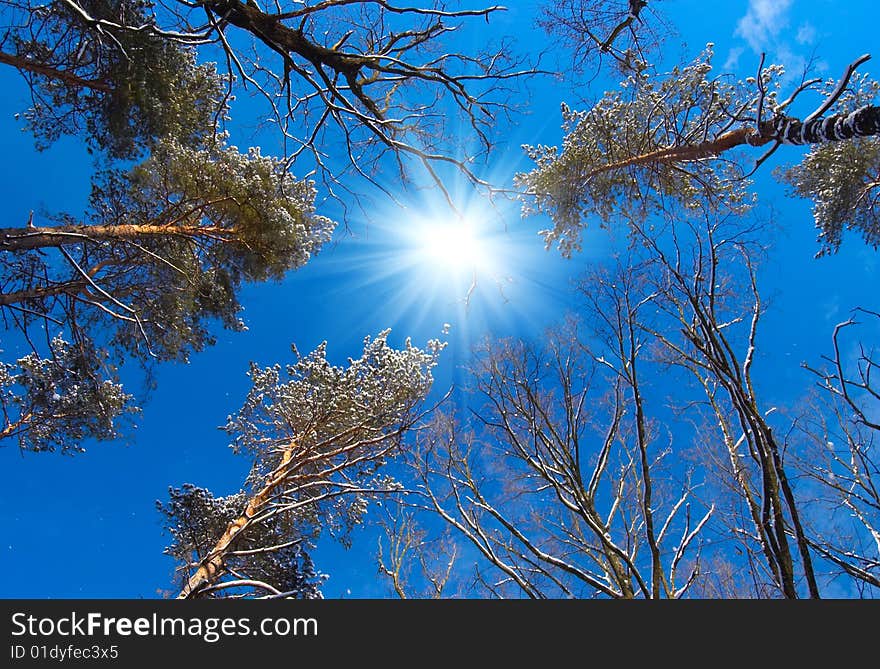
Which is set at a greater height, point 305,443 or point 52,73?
point 52,73

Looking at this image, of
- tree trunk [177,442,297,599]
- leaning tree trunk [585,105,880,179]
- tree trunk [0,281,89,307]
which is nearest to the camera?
leaning tree trunk [585,105,880,179]

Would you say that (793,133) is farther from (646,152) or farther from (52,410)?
(52,410)

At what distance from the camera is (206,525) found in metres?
8.20

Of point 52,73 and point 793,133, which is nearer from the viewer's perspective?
point 793,133

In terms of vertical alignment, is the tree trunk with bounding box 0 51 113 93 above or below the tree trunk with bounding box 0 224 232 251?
above

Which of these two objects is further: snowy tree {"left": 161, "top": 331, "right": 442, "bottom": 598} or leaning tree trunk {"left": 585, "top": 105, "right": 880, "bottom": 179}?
snowy tree {"left": 161, "top": 331, "right": 442, "bottom": 598}

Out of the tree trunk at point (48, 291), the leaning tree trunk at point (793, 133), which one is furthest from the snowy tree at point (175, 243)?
the leaning tree trunk at point (793, 133)

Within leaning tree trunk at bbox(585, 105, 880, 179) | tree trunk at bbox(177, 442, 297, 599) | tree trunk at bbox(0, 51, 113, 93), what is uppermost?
tree trunk at bbox(0, 51, 113, 93)

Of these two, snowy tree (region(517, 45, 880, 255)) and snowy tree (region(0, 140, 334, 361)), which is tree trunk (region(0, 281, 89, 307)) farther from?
snowy tree (region(517, 45, 880, 255))

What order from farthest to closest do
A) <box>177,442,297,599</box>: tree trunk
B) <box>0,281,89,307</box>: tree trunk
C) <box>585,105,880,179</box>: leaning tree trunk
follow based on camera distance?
<box>0,281,89,307</box>: tree trunk → <box>177,442,297,599</box>: tree trunk → <box>585,105,880,179</box>: leaning tree trunk

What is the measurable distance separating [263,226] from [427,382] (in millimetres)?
4520

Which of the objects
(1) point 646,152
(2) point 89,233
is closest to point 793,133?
(1) point 646,152

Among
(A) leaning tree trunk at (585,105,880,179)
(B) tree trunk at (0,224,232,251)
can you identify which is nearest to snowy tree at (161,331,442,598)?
(B) tree trunk at (0,224,232,251)
